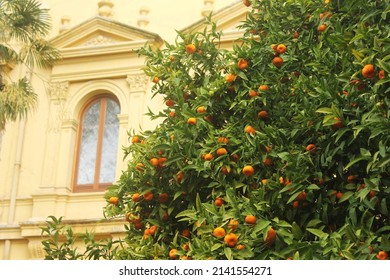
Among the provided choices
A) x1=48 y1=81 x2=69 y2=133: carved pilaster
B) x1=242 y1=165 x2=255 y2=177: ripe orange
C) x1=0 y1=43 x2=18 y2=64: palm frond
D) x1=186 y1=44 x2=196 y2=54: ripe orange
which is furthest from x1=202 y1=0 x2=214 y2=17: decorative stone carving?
x1=242 y1=165 x2=255 y2=177: ripe orange

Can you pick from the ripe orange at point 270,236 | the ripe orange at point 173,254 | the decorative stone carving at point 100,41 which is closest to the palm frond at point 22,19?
the decorative stone carving at point 100,41

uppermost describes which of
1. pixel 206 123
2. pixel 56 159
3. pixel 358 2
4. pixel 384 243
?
pixel 56 159

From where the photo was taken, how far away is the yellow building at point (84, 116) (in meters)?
17.9

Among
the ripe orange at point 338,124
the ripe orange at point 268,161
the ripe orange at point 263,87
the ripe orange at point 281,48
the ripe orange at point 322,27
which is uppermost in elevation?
the ripe orange at point 322,27

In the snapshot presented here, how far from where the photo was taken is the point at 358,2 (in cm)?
699

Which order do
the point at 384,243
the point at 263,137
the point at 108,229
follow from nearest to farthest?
the point at 384,243, the point at 263,137, the point at 108,229

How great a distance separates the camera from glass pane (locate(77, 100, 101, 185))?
18375mm

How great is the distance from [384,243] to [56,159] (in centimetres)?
1334

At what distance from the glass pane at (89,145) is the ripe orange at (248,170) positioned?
1171 centimetres

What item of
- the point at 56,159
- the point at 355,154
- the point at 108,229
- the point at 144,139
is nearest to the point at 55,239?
the point at 144,139

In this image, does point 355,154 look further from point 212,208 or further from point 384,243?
point 212,208

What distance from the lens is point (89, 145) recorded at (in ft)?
61.4

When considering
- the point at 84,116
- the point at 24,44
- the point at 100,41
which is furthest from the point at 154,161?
the point at 100,41

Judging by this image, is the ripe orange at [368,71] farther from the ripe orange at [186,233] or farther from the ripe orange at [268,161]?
the ripe orange at [186,233]
